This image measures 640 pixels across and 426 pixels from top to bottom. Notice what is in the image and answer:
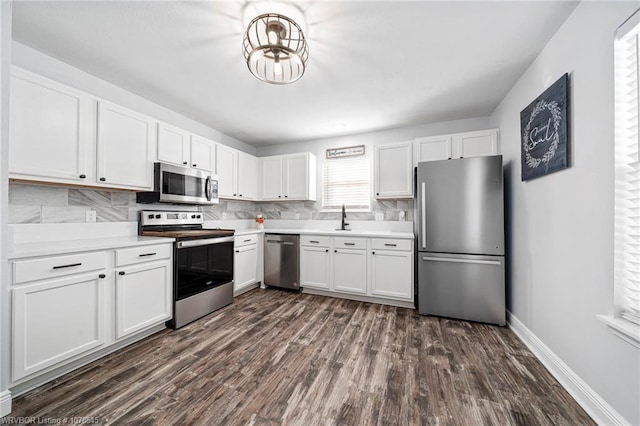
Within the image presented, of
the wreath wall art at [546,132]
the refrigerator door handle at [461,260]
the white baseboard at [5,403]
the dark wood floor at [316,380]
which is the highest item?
the wreath wall art at [546,132]

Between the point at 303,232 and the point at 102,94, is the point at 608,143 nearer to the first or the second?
the point at 303,232

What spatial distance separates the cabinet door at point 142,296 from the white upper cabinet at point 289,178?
217 centimetres

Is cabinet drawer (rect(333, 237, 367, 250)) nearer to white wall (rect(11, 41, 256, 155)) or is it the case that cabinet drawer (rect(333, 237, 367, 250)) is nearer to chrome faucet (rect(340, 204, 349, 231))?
chrome faucet (rect(340, 204, 349, 231))

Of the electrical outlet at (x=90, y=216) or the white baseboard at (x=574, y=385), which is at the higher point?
the electrical outlet at (x=90, y=216)

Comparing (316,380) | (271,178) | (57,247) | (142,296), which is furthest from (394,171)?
(57,247)

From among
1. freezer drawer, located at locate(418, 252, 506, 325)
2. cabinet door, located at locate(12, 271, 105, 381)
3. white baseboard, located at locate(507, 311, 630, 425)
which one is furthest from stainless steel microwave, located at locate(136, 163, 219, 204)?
white baseboard, located at locate(507, 311, 630, 425)

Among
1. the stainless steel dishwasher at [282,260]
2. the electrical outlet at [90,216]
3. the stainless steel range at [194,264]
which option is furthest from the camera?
the stainless steel dishwasher at [282,260]

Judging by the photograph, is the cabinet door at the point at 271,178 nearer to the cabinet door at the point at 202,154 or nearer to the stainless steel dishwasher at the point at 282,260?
the stainless steel dishwasher at the point at 282,260

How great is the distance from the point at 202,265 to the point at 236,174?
1.63 m

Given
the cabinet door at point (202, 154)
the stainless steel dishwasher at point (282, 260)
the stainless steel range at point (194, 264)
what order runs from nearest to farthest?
the stainless steel range at point (194, 264) → the cabinet door at point (202, 154) → the stainless steel dishwasher at point (282, 260)

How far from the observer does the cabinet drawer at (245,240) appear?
11.2 feet

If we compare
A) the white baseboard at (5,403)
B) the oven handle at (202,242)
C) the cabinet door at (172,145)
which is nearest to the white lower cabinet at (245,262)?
the oven handle at (202,242)

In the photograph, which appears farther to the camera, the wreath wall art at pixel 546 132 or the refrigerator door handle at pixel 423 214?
the refrigerator door handle at pixel 423 214

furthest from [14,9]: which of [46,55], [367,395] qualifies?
[367,395]
